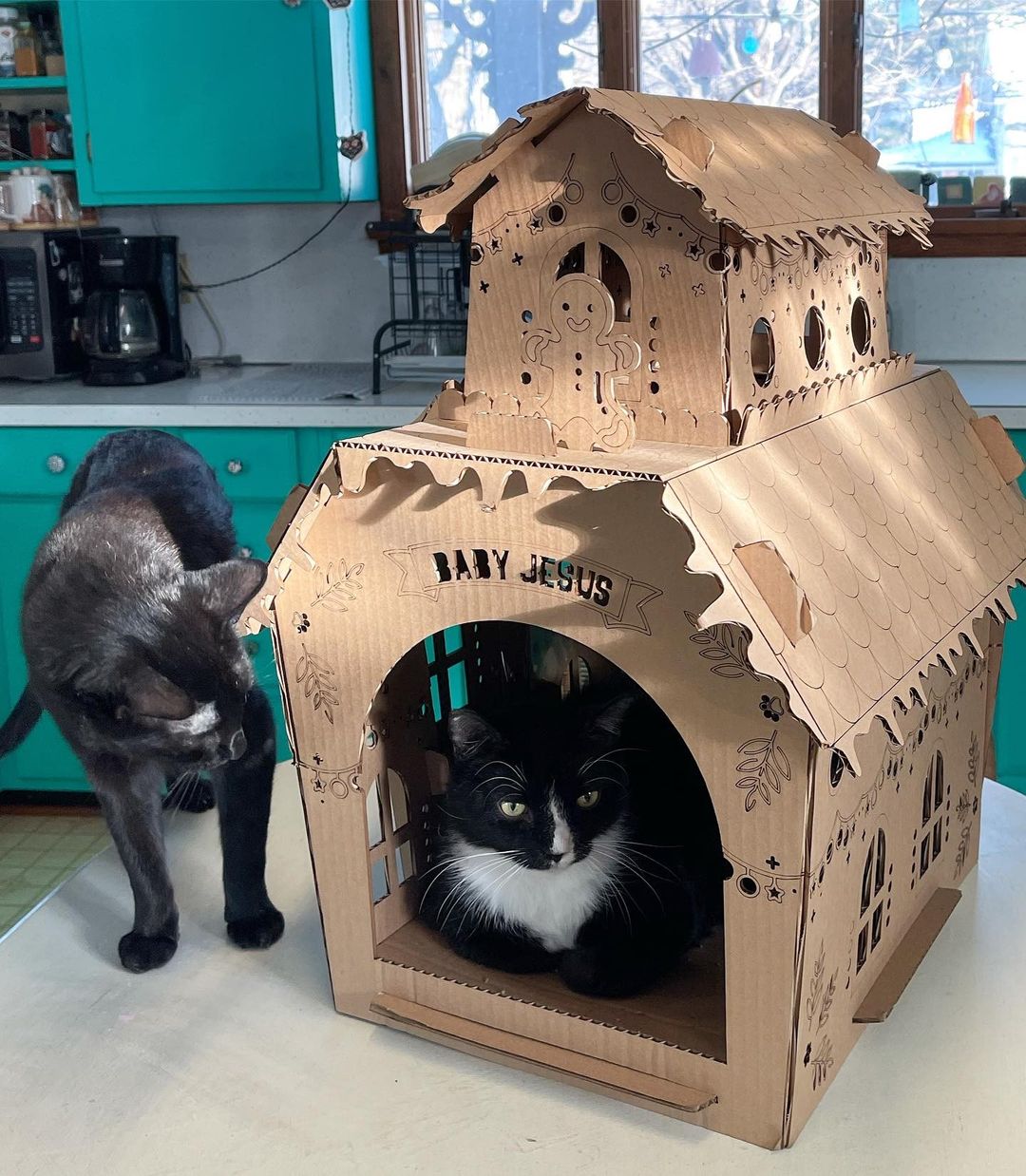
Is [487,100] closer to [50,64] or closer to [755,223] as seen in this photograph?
[50,64]

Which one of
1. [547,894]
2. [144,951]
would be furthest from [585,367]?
[144,951]

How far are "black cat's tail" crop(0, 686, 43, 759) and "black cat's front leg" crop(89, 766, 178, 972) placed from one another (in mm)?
451

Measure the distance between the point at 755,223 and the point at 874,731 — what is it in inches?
14.1

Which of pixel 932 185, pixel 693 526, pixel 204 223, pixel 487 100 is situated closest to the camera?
pixel 693 526

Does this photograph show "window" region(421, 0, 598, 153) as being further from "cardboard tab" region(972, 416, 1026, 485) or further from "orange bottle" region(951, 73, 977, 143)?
"cardboard tab" region(972, 416, 1026, 485)

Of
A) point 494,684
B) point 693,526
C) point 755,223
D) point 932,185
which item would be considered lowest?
point 494,684

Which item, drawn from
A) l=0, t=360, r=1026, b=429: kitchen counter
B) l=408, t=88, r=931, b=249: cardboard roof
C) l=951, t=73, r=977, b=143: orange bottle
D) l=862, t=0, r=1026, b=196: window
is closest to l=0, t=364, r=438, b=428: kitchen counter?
l=0, t=360, r=1026, b=429: kitchen counter

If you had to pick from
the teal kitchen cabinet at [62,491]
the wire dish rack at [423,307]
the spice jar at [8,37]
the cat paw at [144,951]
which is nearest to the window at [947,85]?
the wire dish rack at [423,307]

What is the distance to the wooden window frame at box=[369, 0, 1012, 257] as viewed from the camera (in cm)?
279

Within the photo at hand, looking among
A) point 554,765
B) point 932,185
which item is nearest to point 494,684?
point 554,765

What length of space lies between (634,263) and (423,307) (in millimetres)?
2363

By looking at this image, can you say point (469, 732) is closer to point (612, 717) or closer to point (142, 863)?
point (612, 717)

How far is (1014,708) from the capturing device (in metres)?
2.48

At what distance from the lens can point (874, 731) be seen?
2.80ft
